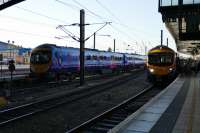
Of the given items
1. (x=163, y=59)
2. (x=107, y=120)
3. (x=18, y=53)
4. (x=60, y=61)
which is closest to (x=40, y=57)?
(x=60, y=61)

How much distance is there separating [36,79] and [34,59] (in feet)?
6.11

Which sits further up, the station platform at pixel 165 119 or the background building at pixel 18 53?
the background building at pixel 18 53

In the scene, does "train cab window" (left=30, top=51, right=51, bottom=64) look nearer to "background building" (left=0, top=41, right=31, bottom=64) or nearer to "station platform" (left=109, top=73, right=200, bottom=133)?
"station platform" (left=109, top=73, right=200, bottom=133)

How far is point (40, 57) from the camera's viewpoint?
2509 cm

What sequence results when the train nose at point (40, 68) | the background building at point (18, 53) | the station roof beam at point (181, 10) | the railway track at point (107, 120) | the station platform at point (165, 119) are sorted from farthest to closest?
the background building at point (18, 53) < the train nose at point (40, 68) < the station roof beam at point (181, 10) < the railway track at point (107, 120) < the station platform at point (165, 119)

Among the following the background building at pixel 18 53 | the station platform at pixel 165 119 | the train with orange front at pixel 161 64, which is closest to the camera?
the station platform at pixel 165 119

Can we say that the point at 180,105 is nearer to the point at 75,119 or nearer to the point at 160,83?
the point at 75,119

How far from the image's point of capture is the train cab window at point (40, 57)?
976 inches

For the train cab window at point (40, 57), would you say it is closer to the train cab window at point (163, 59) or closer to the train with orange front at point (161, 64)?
the train with orange front at point (161, 64)

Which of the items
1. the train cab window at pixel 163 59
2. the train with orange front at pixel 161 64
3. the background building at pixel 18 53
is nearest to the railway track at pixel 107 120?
the train with orange front at pixel 161 64

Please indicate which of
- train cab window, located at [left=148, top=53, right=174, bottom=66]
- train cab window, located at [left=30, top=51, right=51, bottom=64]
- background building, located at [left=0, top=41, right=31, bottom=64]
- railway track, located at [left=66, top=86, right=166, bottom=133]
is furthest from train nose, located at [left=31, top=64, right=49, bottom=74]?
background building, located at [left=0, top=41, right=31, bottom=64]

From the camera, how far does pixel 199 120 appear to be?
938 centimetres

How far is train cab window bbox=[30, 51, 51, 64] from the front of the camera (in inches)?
976

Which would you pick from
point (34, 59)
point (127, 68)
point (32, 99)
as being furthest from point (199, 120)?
point (127, 68)
